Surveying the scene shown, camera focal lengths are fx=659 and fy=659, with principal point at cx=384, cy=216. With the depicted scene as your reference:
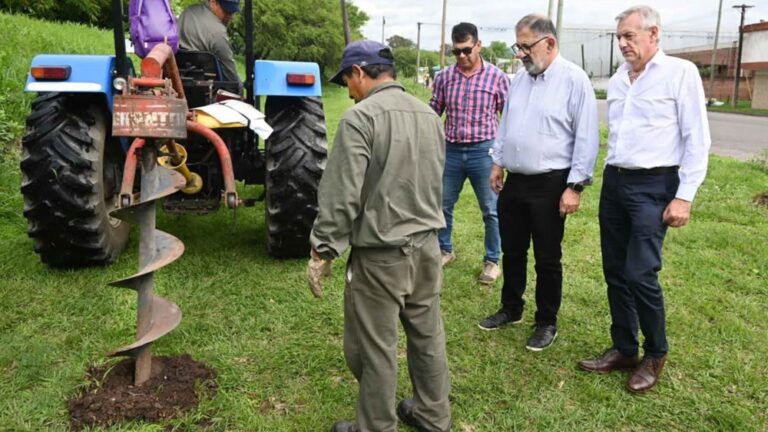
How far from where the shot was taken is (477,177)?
475cm

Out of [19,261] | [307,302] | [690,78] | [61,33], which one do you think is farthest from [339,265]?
[61,33]

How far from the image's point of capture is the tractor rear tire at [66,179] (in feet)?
13.2

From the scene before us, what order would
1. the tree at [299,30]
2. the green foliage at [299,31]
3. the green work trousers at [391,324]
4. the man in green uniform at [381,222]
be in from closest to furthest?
the man in green uniform at [381,222], the green work trousers at [391,324], the tree at [299,30], the green foliage at [299,31]

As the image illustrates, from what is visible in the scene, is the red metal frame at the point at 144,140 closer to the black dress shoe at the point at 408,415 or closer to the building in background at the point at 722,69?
the black dress shoe at the point at 408,415

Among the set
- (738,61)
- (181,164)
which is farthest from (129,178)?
(738,61)

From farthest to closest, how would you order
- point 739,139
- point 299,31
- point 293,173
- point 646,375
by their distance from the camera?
point 299,31, point 739,139, point 293,173, point 646,375

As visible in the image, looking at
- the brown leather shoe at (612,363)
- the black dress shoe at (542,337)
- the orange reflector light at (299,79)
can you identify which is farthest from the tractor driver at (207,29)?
the brown leather shoe at (612,363)

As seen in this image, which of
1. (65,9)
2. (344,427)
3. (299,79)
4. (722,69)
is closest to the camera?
(344,427)

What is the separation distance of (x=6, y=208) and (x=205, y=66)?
7.30ft

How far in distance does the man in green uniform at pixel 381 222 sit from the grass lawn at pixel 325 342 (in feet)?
1.59

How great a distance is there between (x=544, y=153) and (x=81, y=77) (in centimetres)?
283

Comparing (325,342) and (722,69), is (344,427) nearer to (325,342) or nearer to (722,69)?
(325,342)

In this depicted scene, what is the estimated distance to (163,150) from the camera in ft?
11.6

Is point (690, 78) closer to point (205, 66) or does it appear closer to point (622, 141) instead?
point (622, 141)
